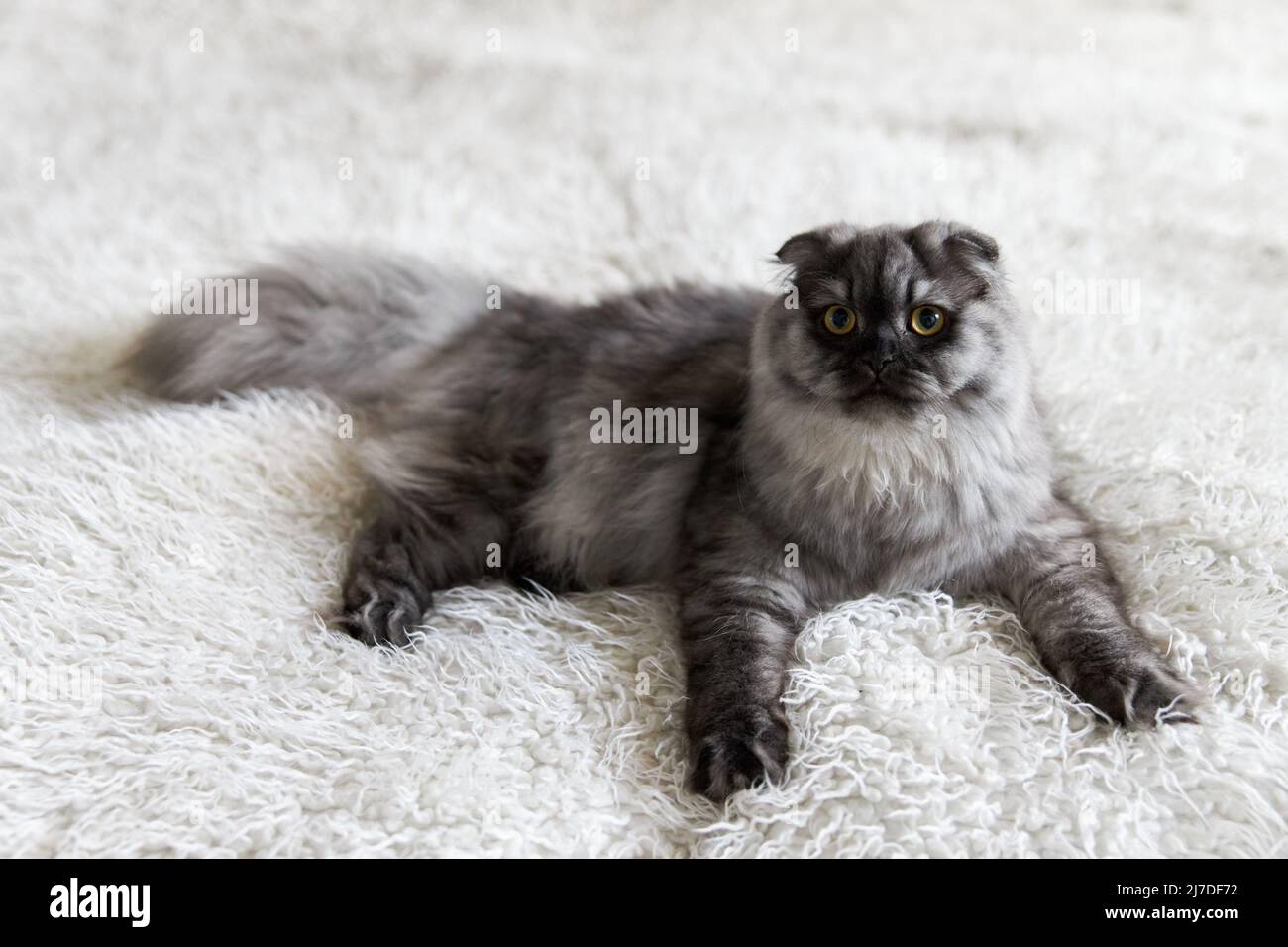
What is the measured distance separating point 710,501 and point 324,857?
0.80 meters

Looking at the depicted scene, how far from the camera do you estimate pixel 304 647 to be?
152 centimetres

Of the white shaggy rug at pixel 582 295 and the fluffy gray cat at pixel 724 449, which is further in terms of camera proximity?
the fluffy gray cat at pixel 724 449

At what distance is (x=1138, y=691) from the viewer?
52.6 inches

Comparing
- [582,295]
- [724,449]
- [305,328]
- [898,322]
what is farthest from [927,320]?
[305,328]

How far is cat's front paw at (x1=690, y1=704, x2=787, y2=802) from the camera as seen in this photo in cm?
129

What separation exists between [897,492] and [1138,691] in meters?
0.42

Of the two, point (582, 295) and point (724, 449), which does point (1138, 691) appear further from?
point (582, 295)

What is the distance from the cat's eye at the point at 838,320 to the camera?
56.7 inches

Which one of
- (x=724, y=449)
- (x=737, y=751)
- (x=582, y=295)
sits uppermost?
(x=582, y=295)

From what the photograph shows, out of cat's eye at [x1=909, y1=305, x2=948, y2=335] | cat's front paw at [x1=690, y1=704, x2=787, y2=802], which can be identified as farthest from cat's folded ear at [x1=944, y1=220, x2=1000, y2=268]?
cat's front paw at [x1=690, y1=704, x2=787, y2=802]

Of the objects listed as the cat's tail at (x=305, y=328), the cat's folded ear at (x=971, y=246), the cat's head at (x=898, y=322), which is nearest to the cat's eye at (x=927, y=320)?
the cat's head at (x=898, y=322)

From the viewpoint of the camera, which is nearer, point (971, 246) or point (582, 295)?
point (971, 246)

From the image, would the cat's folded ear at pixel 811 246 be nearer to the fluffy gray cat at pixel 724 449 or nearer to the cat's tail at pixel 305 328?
the fluffy gray cat at pixel 724 449

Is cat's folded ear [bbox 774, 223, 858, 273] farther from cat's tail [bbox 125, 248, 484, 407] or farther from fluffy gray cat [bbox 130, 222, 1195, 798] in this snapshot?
cat's tail [bbox 125, 248, 484, 407]
